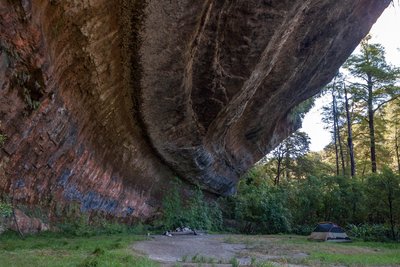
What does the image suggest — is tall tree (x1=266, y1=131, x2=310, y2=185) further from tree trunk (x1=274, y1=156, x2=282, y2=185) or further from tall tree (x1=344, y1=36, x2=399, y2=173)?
tall tree (x1=344, y1=36, x2=399, y2=173)

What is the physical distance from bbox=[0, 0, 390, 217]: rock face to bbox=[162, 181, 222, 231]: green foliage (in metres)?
1.39

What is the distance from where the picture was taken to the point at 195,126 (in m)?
14.8

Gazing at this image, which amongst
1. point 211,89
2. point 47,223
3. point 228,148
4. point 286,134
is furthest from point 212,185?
point 47,223

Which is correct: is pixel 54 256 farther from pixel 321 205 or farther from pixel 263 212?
pixel 321 205

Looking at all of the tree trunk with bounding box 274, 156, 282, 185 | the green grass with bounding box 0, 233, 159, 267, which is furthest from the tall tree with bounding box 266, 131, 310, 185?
the green grass with bounding box 0, 233, 159, 267

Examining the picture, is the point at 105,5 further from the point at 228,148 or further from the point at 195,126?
the point at 228,148

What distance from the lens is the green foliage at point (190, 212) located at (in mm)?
18938

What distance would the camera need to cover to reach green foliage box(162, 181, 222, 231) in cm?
1894

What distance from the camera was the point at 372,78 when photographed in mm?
27000

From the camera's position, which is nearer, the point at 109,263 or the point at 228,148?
the point at 109,263

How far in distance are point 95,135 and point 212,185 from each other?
36.6ft

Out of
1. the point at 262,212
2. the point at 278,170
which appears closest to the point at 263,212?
the point at 262,212

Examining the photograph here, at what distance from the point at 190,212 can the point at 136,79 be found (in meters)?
10.8

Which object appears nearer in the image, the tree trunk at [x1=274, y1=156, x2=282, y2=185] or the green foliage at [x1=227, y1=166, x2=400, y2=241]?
the green foliage at [x1=227, y1=166, x2=400, y2=241]
